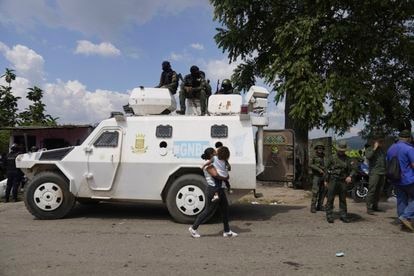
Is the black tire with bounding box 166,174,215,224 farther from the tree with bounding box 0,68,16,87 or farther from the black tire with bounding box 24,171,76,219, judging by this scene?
the tree with bounding box 0,68,16,87

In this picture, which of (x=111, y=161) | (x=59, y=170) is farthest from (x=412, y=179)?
(x=59, y=170)

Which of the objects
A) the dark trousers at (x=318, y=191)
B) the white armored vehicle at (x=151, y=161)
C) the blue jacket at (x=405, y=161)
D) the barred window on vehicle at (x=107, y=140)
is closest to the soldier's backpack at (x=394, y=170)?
the blue jacket at (x=405, y=161)

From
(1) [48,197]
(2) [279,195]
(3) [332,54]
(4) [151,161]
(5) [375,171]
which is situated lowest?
(2) [279,195]

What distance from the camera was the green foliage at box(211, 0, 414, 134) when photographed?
1485cm

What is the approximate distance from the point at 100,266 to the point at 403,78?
45.2 feet

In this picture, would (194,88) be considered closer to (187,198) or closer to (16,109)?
(187,198)

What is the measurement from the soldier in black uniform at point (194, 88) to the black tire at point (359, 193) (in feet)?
17.3

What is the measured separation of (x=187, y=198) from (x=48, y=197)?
288 cm

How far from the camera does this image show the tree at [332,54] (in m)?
14.9

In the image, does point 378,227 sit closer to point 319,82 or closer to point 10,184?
point 319,82

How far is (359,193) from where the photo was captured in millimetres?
13961

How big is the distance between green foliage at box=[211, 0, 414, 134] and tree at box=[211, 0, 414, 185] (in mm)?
29

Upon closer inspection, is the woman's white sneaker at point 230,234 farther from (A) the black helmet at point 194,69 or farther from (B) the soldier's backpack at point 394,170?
(A) the black helmet at point 194,69

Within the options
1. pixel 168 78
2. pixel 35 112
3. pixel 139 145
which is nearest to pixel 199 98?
pixel 168 78
